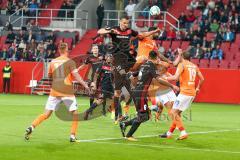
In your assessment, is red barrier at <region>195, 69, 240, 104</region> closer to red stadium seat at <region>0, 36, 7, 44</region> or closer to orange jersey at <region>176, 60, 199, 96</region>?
red stadium seat at <region>0, 36, 7, 44</region>

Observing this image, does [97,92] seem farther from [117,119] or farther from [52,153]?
[52,153]

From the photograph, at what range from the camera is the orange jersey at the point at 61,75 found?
53.3 ft

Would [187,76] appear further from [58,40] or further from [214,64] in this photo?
[58,40]

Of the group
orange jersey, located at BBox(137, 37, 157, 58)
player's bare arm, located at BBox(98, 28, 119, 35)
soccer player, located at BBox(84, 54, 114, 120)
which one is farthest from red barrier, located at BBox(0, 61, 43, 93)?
player's bare arm, located at BBox(98, 28, 119, 35)

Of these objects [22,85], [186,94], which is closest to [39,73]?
[22,85]

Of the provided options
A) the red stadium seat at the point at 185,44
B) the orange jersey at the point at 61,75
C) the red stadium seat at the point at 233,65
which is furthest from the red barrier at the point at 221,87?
the orange jersey at the point at 61,75

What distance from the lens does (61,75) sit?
16.6m

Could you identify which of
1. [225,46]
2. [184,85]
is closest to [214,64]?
[225,46]

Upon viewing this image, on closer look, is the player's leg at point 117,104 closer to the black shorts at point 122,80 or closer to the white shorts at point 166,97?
the black shorts at point 122,80

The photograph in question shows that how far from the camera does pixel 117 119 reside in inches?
815

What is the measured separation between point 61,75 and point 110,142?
200cm

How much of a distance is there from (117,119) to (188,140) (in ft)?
12.1

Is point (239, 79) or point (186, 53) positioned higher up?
point (186, 53)

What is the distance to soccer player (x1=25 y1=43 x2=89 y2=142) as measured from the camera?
16.2 meters
